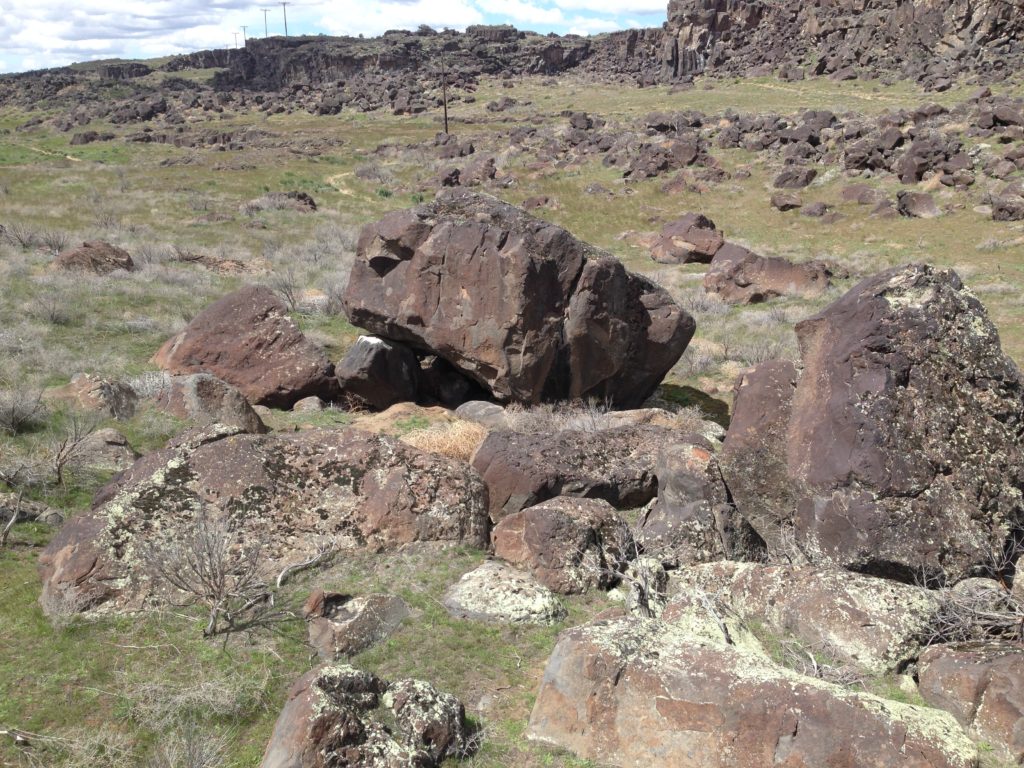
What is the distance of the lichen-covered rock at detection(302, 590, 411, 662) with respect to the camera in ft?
19.8

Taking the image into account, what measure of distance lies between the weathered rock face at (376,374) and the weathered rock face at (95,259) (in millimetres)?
10054

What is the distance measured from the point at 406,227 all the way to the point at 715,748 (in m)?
9.77

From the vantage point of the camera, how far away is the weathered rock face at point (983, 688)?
183 inches

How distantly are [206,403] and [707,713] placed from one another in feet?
28.8

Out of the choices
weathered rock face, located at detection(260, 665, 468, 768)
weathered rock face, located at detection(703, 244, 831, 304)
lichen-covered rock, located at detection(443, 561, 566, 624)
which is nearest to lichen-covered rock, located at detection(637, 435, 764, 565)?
lichen-covered rock, located at detection(443, 561, 566, 624)

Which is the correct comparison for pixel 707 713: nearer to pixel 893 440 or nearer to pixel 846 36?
pixel 893 440

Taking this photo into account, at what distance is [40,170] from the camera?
42250mm

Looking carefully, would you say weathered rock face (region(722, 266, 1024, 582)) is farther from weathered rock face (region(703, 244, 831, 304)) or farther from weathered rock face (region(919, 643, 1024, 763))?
weathered rock face (region(703, 244, 831, 304))

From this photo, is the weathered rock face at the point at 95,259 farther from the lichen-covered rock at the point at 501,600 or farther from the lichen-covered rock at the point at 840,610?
the lichen-covered rock at the point at 840,610

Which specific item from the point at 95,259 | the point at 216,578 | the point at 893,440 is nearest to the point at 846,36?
the point at 95,259

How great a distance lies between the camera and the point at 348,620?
620 centimetres

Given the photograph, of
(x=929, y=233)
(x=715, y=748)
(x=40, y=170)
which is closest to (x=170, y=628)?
(x=715, y=748)

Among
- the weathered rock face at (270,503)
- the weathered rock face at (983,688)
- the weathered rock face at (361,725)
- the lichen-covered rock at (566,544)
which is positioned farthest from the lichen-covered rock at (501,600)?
the weathered rock face at (983,688)

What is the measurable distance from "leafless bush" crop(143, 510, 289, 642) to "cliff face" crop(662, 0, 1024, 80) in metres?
58.3
